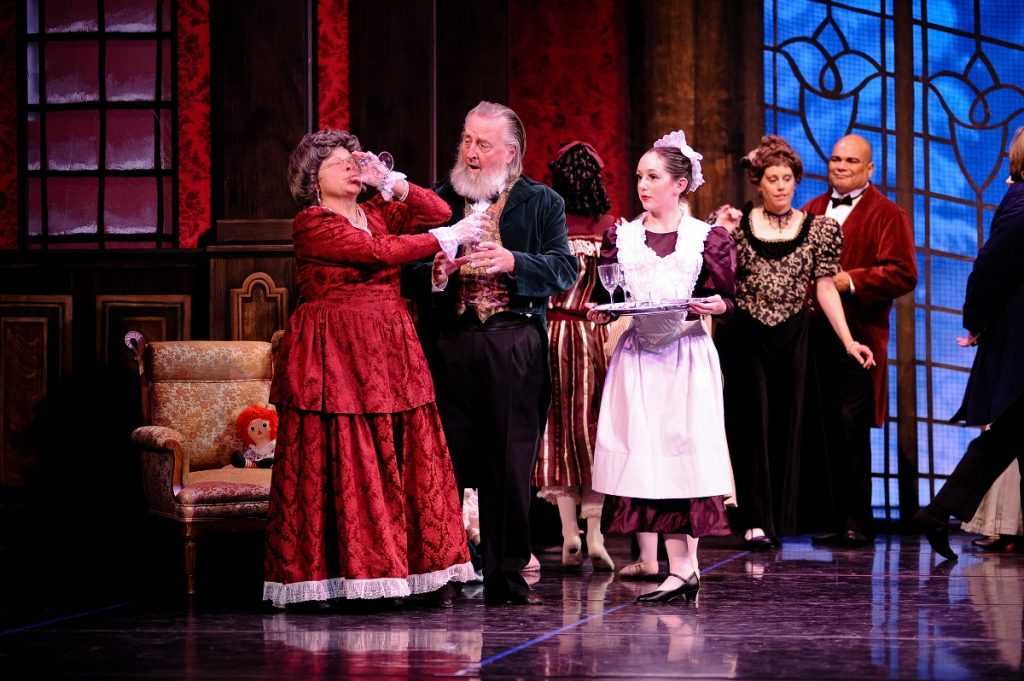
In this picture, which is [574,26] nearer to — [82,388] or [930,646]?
[82,388]

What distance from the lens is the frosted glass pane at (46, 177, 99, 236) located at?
660 centimetres

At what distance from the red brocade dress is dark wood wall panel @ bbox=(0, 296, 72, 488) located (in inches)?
98.7

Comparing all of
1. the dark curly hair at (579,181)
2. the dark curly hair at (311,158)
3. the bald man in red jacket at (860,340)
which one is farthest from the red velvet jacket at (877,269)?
the dark curly hair at (311,158)

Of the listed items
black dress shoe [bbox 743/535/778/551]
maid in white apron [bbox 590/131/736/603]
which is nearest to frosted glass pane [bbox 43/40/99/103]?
maid in white apron [bbox 590/131/736/603]

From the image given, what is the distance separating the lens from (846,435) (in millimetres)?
5723

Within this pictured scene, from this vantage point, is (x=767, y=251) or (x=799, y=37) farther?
(x=799, y=37)

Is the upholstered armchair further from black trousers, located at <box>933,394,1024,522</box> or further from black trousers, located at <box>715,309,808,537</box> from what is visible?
black trousers, located at <box>933,394,1024,522</box>

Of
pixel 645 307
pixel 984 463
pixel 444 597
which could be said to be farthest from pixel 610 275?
pixel 984 463

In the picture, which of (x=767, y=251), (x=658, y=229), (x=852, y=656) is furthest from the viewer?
(x=767, y=251)

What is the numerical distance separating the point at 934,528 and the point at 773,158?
172 cm

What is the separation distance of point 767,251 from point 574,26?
199cm

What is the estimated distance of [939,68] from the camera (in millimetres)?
6906

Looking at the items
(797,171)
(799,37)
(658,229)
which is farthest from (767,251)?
(799,37)

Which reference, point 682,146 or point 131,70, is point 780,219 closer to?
point 682,146
